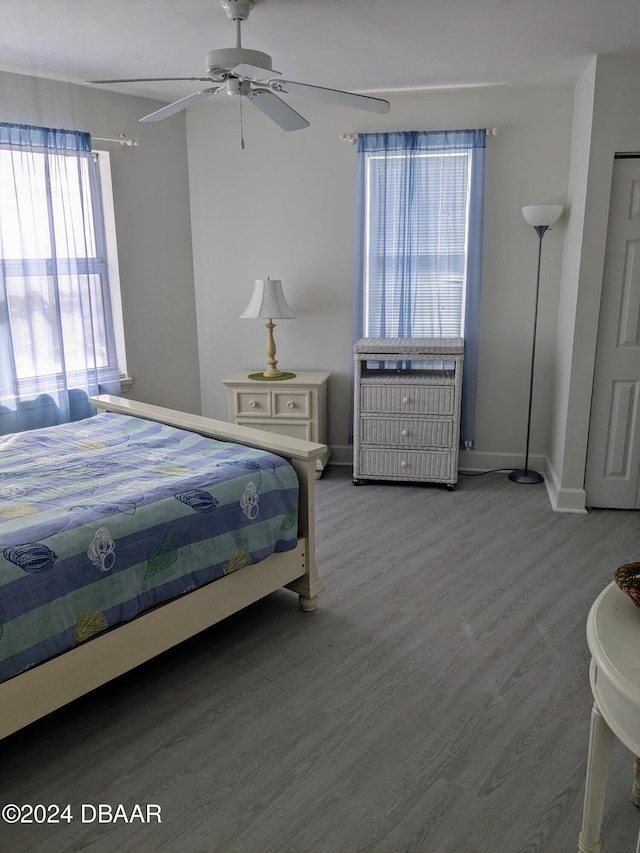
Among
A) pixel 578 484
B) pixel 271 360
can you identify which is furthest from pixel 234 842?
pixel 271 360

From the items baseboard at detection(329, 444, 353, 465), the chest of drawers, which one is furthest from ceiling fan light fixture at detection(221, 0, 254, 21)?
baseboard at detection(329, 444, 353, 465)

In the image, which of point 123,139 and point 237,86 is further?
point 123,139

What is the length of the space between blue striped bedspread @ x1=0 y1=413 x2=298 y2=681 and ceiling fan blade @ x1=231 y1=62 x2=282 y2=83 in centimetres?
142

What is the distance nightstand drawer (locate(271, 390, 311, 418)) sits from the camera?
447cm

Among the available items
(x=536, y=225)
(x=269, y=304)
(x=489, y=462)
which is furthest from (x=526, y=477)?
(x=269, y=304)

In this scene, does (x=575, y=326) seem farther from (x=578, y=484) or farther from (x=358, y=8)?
(x=358, y=8)

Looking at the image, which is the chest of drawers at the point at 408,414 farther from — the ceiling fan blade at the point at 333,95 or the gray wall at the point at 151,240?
the ceiling fan blade at the point at 333,95

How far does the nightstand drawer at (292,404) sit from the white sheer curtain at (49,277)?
1.17 meters

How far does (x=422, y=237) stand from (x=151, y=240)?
1850 millimetres

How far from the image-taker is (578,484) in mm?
3963

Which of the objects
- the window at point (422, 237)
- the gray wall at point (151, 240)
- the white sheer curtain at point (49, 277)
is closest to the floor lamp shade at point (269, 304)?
the window at point (422, 237)

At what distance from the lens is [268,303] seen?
443 cm

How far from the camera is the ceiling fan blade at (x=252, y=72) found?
2311 millimetres

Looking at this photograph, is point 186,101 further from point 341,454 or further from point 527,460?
point 527,460
